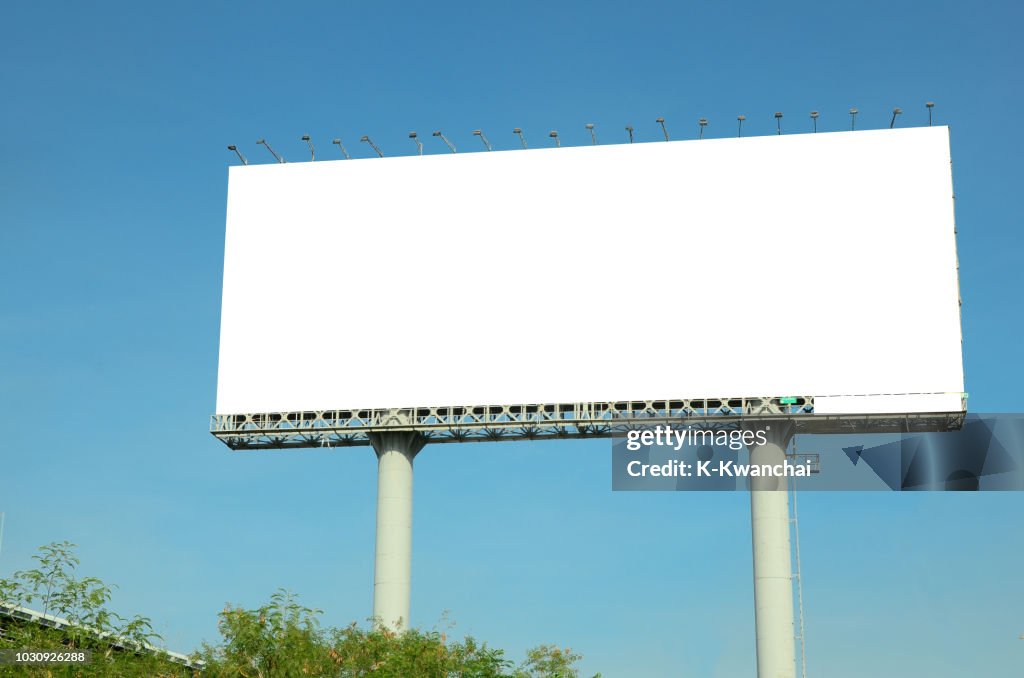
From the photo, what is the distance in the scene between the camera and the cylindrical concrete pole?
180 ft

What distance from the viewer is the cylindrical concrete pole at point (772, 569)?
180 feet

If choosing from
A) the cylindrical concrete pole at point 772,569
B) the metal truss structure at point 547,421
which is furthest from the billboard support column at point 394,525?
the cylindrical concrete pole at point 772,569

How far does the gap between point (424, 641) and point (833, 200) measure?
23.9 metres

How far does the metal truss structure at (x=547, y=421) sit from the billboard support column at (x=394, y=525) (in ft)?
2.27

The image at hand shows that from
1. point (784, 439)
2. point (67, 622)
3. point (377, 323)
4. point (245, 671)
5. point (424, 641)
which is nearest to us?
point (67, 622)

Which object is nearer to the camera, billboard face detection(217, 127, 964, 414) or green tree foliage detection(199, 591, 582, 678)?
green tree foliage detection(199, 591, 582, 678)

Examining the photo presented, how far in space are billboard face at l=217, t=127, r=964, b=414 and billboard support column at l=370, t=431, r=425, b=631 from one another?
→ 181 centimetres

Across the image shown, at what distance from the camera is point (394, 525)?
58.2m

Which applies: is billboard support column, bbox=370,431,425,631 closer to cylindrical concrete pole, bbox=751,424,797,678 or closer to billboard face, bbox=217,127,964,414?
billboard face, bbox=217,127,964,414

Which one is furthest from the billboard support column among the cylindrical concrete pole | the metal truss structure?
the cylindrical concrete pole

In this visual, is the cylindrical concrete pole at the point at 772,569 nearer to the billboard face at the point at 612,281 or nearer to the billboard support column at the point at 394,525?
the billboard face at the point at 612,281

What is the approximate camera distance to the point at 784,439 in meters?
56.9

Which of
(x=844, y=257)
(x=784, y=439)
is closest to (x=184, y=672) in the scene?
(x=784, y=439)

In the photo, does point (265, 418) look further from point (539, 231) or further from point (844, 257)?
point (844, 257)
